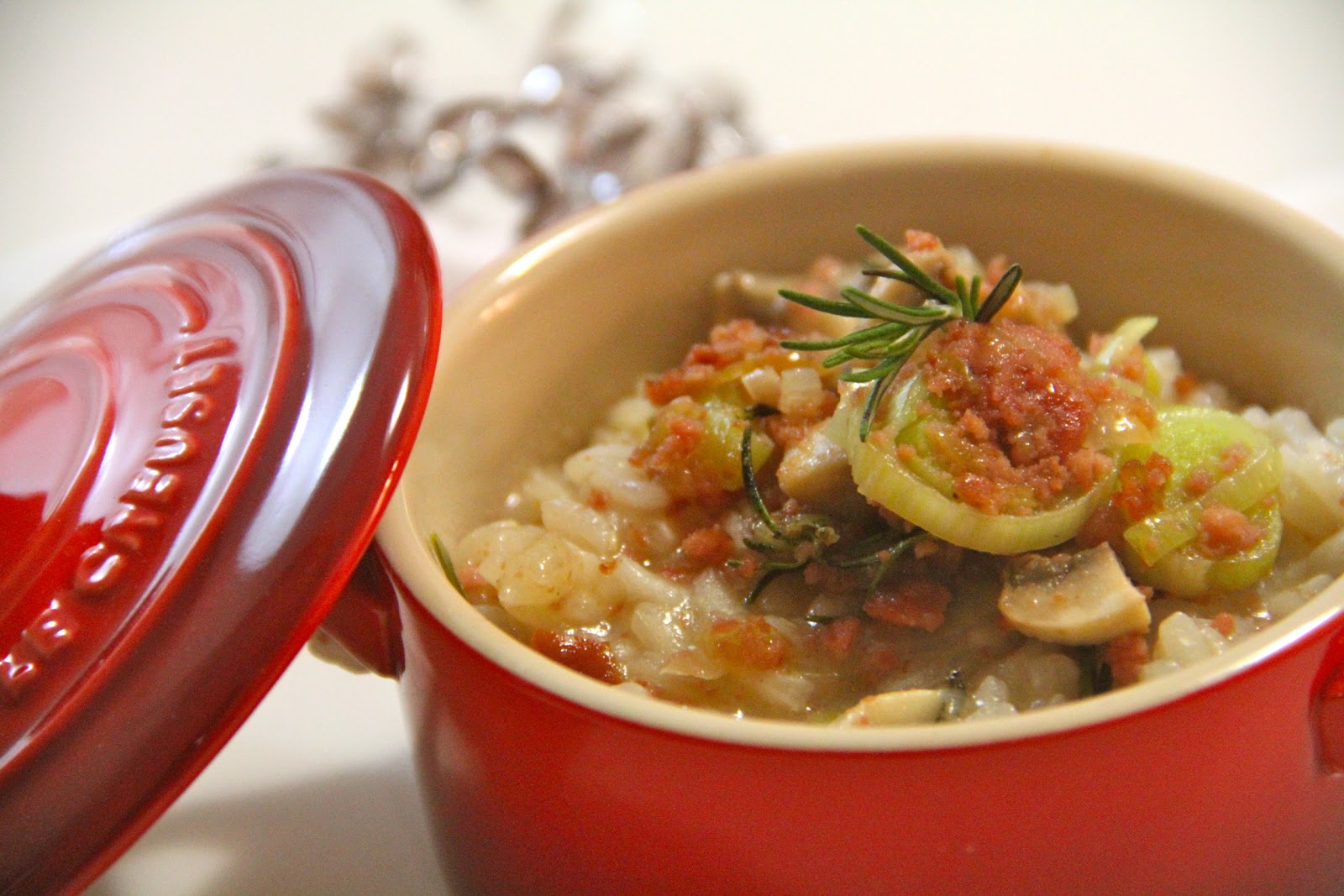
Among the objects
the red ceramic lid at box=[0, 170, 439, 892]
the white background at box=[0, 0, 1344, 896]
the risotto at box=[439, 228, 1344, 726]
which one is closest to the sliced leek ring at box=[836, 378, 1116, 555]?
the risotto at box=[439, 228, 1344, 726]

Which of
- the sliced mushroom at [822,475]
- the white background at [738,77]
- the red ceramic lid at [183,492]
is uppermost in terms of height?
the red ceramic lid at [183,492]

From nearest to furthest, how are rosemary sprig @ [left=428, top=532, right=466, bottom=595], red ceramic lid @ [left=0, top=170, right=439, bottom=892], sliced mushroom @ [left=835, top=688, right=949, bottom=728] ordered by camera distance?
red ceramic lid @ [left=0, top=170, right=439, bottom=892] → sliced mushroom @ [left=835, top=688, right=949, bottom=728] → rosemary sprig @ [left=428, top=532, right=466, bottom=595]

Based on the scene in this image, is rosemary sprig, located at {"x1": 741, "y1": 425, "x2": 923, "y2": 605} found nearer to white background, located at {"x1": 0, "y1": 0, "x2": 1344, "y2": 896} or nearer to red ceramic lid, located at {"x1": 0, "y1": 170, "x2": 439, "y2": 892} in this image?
red ceramic lid, located at {"x1": 0, "y1": 170, "x2": 439, "y2": 892}

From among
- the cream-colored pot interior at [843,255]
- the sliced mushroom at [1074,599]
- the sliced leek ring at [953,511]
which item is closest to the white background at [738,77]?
the cream-colored pot interior at [843,255]

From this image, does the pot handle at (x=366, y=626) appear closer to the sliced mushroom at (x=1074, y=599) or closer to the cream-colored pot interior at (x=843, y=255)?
the cream-colored pot interior at (x=843, y=255)

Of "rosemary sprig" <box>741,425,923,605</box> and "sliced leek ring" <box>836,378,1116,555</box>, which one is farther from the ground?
"sliced leek ring" <box>836,378,1116,555</box>

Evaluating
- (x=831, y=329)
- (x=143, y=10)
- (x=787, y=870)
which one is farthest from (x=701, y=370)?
(x=143, y=10)

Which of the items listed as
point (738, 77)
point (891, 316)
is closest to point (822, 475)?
point (891, 316)

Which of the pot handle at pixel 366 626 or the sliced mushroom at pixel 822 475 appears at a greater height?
the sliced mushroom at pixel 822 475
